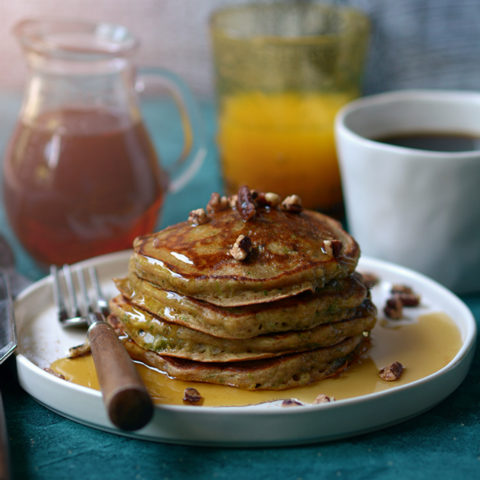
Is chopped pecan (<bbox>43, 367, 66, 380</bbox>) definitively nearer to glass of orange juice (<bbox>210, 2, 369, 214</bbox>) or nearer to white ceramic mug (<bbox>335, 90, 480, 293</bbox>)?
white ceramic mug (<bbox>335, 90, 480, 293</bbox>)

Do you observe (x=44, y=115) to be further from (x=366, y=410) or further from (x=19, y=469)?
(x=366, y=410)

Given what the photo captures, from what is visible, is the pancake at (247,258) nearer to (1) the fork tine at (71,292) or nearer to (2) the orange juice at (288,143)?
(1) the fork tine at (71,292)

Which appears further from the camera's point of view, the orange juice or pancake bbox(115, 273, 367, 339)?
the orange juice

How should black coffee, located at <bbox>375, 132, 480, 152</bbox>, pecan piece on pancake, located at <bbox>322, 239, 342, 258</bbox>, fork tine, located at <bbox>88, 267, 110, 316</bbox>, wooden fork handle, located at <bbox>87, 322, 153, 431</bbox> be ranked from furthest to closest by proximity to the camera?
1. black coffee, located at <bbox>375, 132, 480, 152</bbox>
2. fork tine, located at <bbox>88, 267, 110, 316</bbox>
3. pecan piece on pancake, located at <bbox>322, 239, 342, 258</bbox>
4. wooden fork handle, located at <bbox>87, 322, 153, 431</bbox>

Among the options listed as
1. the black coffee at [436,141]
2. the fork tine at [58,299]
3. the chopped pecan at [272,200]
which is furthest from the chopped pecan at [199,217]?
the black coffee at [436,141]

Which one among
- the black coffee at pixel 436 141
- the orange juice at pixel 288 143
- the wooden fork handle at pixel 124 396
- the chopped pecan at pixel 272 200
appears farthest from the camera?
the orange juice at pixel 288 143

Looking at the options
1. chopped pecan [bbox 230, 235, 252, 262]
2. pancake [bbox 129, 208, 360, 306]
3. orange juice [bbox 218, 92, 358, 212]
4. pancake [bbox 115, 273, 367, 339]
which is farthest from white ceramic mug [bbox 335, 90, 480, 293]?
chopped pecan [bbox 230, 235, 252, 262]
